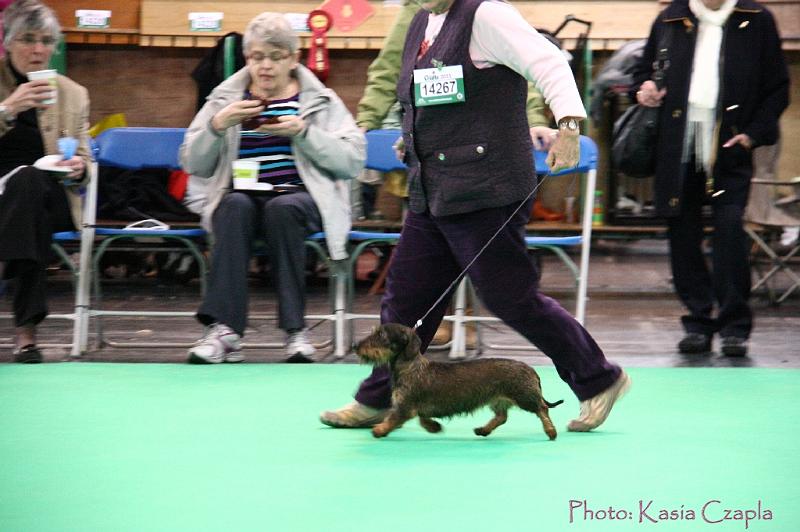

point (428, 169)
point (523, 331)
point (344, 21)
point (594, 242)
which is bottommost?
point (594, 242)

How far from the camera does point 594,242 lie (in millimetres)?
9414

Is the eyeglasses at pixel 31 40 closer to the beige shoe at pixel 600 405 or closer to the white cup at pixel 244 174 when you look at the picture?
the white cup at pixel 244 174

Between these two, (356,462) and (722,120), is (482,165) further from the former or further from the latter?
(722,120)

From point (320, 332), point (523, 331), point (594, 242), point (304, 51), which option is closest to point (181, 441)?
point (523, 331)

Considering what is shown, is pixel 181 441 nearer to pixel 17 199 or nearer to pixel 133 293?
pixel 17 199

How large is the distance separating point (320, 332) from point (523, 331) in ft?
8.32

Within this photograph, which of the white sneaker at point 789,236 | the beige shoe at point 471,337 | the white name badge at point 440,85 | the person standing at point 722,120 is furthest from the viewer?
the white sneaker at point 789,236

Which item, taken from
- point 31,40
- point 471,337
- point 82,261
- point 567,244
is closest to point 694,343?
point 567,244

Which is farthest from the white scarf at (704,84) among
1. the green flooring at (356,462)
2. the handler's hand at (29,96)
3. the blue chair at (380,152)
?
the handler's hand at (29,96)

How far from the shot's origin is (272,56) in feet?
15.2

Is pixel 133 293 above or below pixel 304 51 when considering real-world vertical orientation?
below

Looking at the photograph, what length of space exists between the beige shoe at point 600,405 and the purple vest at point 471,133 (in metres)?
0.59

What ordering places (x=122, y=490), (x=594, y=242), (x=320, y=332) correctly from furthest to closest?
(x=594, y=242) → (x=320, y=332) → (x=122, y=490)

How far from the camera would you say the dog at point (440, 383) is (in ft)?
10.1
